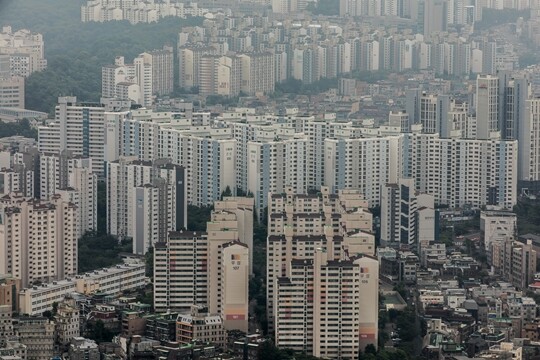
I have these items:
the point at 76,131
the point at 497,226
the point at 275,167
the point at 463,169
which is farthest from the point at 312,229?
the point at 76,131

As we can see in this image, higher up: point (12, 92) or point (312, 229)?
point (12, 92)

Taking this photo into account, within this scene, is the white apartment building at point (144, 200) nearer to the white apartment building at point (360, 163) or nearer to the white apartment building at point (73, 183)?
the white apartment building at point (73, 183)

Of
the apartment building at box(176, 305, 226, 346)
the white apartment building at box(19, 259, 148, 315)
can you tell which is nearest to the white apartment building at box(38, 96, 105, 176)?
the white apartment building at box(19, 259, 148, 315)

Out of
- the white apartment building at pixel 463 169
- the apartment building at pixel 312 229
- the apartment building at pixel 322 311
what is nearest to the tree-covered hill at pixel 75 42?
the white apartment building at pixel 463 169

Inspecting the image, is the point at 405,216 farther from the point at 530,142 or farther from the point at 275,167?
the point at 530,142

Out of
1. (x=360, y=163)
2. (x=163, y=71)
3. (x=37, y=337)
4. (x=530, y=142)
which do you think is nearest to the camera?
(x=37, y=337)

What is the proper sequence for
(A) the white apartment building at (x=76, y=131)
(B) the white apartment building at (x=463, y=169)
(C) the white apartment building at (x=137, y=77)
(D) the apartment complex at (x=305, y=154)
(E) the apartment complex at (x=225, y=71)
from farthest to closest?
(E) the apartment complex at (x=225, y=71) < (C) the white apartment building at (x=137, y=77) < (A) the white apartment building at (x=76, y=131) < (B) the white apartment building at (x=463, y=169) < (D) the apartment complex at (x=305, y=154)

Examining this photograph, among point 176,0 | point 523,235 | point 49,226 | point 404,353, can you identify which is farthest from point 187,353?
point 176,0
